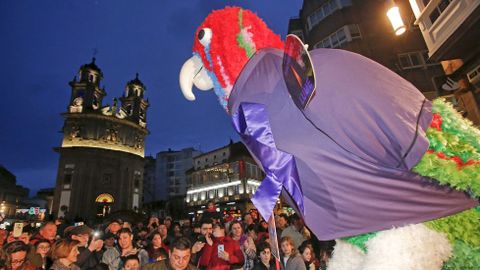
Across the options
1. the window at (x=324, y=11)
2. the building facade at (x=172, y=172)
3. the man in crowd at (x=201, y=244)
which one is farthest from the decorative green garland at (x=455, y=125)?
the building facade at (x=172, y=172)

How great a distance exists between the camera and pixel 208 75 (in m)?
2.32

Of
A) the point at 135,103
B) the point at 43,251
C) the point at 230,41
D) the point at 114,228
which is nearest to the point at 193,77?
the point at 230,41

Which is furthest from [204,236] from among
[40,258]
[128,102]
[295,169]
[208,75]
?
[128,102]

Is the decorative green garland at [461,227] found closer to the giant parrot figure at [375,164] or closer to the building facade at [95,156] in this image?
the giant parrot figure at [375,164]

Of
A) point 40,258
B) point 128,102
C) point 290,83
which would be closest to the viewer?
point 290,83

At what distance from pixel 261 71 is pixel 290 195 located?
2.49ft

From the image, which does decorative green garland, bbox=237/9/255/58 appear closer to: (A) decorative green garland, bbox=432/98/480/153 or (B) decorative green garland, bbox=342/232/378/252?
(A) decorative green garland, bbox=432/98/480/153

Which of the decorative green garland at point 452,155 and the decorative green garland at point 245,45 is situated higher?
the decorative green garland at point 245,45

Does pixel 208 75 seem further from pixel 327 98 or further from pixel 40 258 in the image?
pixel 40 258

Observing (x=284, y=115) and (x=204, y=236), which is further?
(x=204, y=236)

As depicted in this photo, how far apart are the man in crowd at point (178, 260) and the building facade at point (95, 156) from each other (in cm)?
3696

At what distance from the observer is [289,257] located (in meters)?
5.59

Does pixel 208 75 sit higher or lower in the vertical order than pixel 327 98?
higher

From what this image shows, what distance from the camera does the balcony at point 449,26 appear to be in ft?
23.4
